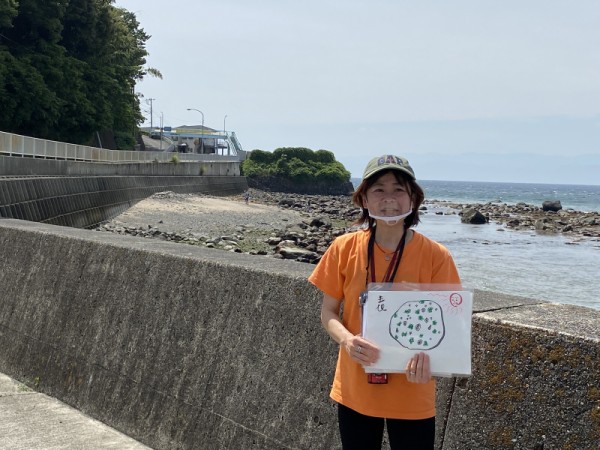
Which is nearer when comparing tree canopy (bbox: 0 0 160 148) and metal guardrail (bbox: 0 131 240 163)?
metal guardrail (bbox: 0 131 240 163)

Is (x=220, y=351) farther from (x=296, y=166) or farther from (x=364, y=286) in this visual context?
(x=296, y=166)

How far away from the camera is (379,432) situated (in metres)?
2.55

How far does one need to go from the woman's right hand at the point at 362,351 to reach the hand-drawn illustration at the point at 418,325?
74 millimetres

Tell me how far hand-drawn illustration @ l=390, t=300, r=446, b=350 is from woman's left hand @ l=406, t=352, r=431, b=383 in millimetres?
31

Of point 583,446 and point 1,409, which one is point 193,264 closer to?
point 1,409

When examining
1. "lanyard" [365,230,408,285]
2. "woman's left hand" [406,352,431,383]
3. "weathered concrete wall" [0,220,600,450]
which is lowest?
"weathered concrete wall" [0,220,600,450]

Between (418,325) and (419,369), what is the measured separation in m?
0.13

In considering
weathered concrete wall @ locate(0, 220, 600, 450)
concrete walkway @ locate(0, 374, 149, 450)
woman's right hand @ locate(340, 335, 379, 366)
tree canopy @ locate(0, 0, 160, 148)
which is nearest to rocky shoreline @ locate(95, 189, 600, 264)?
tree canopy @ locate(0, 0, 160, 148)

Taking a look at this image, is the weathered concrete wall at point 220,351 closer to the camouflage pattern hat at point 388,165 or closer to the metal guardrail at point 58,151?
the camouflage pattern hat at point 388,165

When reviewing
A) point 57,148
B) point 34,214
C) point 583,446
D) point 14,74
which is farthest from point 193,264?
point 14,74

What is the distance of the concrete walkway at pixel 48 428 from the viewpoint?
4.05m

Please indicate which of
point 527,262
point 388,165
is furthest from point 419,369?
point 527,262

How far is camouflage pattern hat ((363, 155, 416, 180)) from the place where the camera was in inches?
98.9

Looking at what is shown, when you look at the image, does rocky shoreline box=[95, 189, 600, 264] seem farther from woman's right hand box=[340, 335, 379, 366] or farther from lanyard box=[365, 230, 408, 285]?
woman's right hand box=[340, 335, 379, 366]
